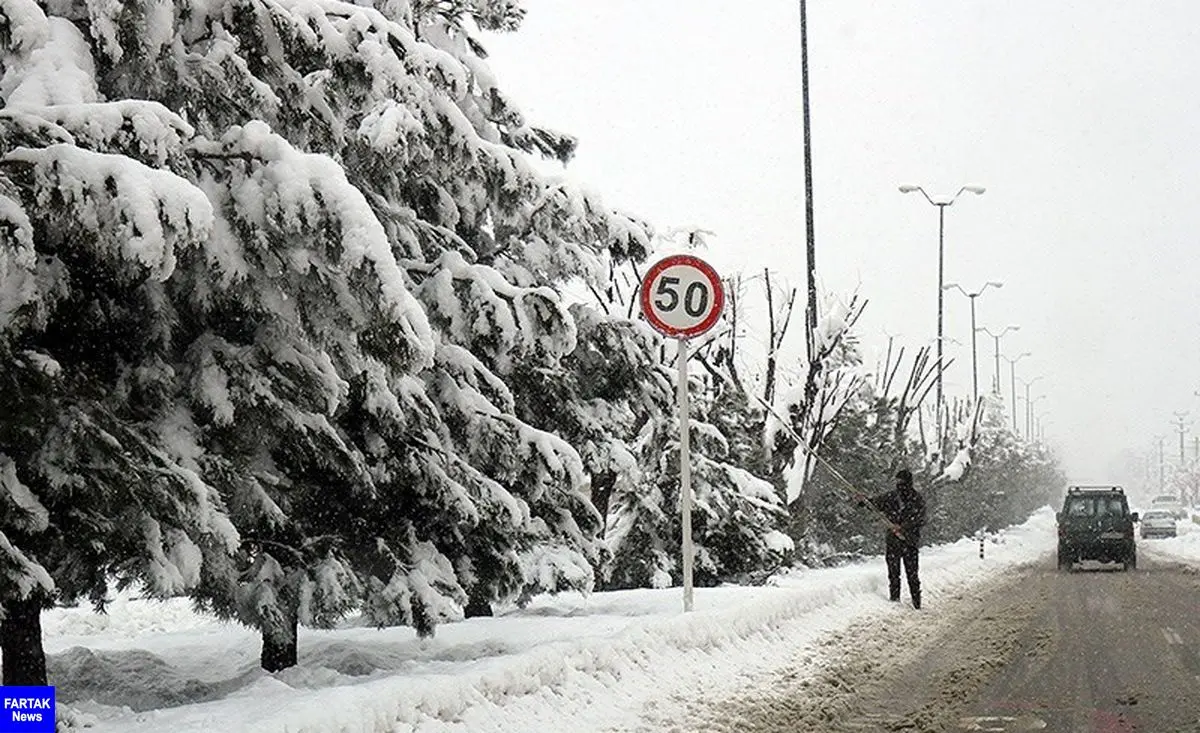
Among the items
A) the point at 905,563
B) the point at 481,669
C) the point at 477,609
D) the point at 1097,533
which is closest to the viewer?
the point at 481,669

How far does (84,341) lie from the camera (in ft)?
22.3

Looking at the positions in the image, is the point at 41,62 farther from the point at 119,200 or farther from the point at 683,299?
the point at 683,299

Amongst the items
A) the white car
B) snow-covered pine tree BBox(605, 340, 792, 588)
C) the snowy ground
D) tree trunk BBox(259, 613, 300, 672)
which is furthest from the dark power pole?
the white car

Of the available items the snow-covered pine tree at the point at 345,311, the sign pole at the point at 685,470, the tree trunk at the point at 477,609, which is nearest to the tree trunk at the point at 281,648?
the snow-covered pine tree at the point at 345,311

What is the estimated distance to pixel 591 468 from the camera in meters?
14.2

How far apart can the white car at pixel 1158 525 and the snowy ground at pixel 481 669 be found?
4921 cm

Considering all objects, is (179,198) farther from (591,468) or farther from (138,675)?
(591,468)

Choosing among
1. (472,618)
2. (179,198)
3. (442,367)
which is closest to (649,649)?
(442,367)

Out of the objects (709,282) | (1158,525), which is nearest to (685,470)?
(709,282)

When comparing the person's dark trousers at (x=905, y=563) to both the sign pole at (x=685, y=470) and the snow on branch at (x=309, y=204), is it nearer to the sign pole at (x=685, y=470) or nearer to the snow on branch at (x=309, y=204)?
the sign pole at (x=685, y=470)

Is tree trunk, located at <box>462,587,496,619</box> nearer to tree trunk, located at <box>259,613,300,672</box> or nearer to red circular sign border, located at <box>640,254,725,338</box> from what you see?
red circular sign border, located at <box>640,254,725,338</box>

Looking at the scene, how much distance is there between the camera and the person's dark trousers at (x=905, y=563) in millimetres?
16875

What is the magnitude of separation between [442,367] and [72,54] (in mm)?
3682

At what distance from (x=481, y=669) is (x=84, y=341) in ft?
9.39
